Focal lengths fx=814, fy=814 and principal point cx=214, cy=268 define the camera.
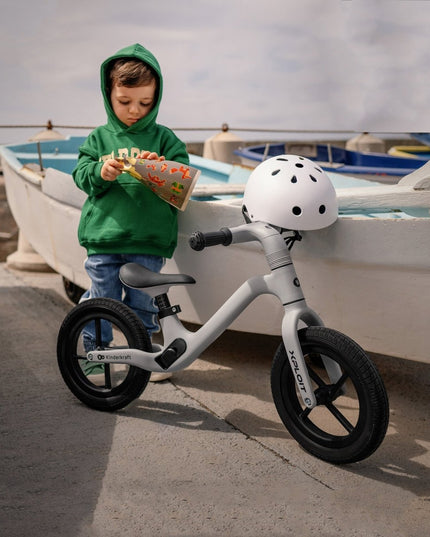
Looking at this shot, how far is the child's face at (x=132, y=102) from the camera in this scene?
2.52m

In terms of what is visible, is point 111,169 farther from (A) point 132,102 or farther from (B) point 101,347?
(B) point 101,347

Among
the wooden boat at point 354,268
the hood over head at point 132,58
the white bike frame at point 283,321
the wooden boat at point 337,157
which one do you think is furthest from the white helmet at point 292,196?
the wooden boat at point 337,157

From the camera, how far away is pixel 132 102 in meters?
2.55

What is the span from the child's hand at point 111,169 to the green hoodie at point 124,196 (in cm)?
10

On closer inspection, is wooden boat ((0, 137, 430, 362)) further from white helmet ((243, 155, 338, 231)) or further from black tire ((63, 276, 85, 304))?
black tire ((63, 276, 85, 304))

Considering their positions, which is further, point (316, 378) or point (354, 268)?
point (354, 268)

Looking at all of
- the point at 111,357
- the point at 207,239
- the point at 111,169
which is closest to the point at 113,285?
the point at 111,357

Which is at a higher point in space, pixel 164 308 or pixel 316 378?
pixel 164 308

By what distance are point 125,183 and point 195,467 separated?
3.03 ft

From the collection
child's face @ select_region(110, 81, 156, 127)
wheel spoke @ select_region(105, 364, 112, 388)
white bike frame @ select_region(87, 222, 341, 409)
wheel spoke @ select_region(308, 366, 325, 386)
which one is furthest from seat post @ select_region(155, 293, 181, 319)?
child's face @ select_region(110, 81, 156, 127)

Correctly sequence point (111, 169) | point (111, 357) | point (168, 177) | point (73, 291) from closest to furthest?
point (168, 177) → point (111, 169) → point (111, 357) → point (73, 291)

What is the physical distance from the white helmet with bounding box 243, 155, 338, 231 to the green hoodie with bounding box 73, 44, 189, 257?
1.41 feet

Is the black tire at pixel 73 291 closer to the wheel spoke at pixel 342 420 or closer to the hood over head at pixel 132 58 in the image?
the hood over head at pixel 132 58

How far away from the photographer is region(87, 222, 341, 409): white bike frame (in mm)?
2143
